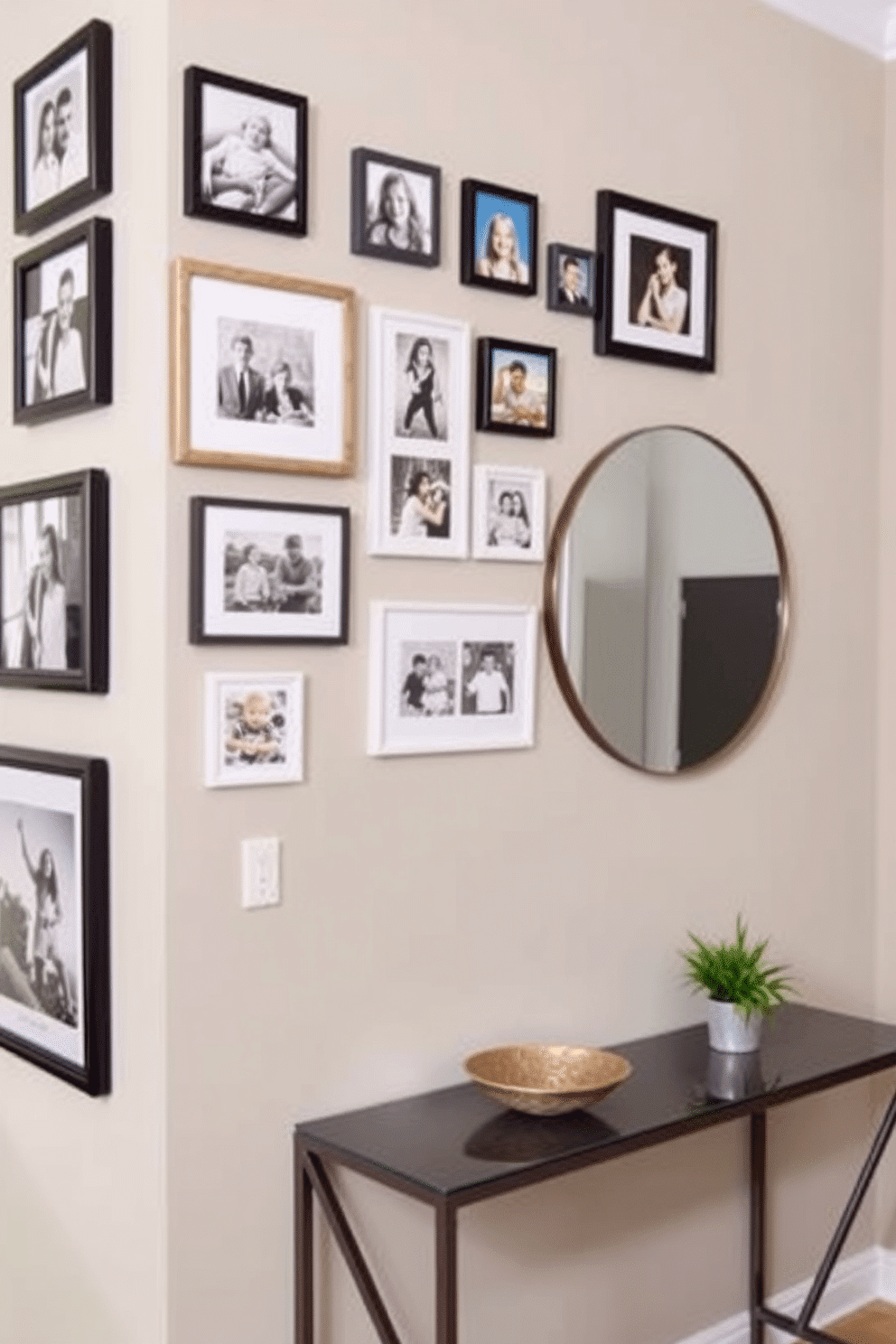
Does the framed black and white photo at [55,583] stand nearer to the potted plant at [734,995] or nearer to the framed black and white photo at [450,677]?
the framed black and white photo at [450,677]

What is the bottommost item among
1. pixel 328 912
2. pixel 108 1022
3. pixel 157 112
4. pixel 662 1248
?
pixel 662 1248

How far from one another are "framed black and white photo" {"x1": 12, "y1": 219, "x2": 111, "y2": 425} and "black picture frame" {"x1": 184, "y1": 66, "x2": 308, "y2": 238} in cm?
19

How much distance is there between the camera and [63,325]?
2.35m

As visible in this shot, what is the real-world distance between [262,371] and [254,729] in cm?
54

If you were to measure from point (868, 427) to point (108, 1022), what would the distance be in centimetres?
207

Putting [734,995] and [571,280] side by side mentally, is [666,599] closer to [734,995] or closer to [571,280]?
[571,280]

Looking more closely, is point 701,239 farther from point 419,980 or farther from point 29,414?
point 419,980

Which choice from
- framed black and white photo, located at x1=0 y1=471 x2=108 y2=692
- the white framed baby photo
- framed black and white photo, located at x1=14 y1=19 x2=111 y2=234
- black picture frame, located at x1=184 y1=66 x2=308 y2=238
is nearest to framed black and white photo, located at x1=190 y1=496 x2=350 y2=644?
the white framed baby photo

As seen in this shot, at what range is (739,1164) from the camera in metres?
3.01

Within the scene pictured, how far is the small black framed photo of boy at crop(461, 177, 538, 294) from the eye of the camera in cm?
245

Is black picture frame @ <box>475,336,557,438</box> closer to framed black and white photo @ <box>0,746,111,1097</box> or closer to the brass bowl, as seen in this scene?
framed black and white photo @ <box>0,746,111,1097</box>

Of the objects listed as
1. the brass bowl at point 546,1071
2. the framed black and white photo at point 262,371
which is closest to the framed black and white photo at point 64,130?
the framed black and white photo at point 262,371

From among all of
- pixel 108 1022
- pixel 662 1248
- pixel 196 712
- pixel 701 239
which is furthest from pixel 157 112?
pixel 662 1248

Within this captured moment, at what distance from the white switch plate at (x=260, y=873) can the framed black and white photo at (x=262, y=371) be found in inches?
22.3
